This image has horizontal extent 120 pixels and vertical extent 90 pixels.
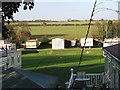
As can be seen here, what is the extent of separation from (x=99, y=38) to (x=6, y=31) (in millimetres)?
51217

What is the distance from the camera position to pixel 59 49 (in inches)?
2184

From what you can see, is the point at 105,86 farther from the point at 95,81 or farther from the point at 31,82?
the point at 31,82

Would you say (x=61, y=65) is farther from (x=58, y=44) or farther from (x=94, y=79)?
(x=58, y=44)

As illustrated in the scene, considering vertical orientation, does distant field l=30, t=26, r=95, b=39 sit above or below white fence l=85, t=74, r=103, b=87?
above

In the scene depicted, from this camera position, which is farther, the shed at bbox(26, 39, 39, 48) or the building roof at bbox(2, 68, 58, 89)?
the shed at bbox(26, 39, 39, 48)

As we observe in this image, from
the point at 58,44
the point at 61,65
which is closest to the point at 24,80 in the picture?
the point at 61,65

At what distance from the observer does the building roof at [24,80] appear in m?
6.92

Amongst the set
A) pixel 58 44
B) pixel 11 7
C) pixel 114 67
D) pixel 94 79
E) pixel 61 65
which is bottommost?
pixel 61 65

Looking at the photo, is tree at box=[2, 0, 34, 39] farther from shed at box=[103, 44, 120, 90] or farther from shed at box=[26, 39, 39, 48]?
shed at box=[26, 39, 39, 48]

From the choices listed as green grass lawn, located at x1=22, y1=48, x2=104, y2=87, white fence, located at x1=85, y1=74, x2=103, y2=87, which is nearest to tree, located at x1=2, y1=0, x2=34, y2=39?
white fence, located at x1=85, y1=74, x2=103, y2=87

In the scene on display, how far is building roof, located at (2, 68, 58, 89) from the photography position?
692cm

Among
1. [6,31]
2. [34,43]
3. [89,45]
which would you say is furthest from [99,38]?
[6,31]

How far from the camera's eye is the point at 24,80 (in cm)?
711

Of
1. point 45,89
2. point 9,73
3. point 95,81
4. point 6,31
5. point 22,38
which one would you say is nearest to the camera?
point 45,89
